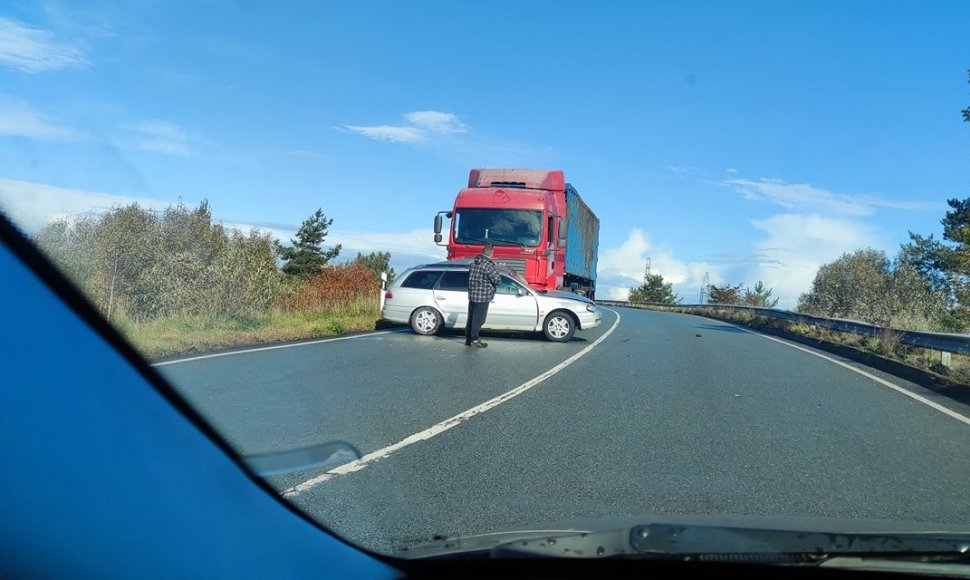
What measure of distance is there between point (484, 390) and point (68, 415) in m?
7.30

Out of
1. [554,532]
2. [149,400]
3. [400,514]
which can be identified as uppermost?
[149,400]

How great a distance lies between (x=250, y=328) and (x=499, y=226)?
20.7 ft

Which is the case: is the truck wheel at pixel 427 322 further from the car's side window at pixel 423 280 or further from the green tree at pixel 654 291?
the green tree at pixel 654 291

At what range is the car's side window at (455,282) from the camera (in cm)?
1600

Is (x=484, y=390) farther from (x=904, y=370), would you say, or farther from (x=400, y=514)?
(x=904, y=370)

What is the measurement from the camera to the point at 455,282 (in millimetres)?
16047

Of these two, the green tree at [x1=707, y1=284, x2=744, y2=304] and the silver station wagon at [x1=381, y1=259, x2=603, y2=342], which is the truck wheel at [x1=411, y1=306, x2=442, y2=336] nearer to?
the silver station wagon at [x1=381, y1=259, x2=603, y2=342]

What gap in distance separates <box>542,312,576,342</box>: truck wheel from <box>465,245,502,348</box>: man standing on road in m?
2.21

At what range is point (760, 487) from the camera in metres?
5.32

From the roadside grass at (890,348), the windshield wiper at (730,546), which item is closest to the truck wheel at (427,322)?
the roadside grass at (890,348)

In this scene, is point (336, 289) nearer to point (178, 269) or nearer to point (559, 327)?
point (559, 327)

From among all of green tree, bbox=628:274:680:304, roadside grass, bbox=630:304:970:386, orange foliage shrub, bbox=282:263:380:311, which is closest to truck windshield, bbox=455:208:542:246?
orange foliage shrub, bbox=282:263:380:311

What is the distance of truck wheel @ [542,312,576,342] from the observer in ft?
52.1

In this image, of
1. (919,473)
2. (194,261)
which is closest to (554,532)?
(919,473)
